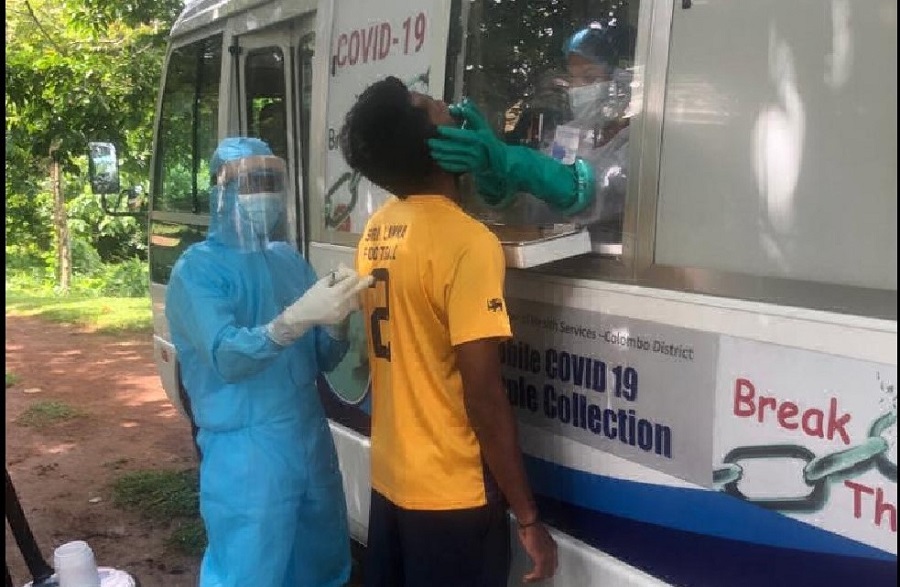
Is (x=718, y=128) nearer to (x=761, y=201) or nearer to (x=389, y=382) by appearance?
(x=761, y=201)

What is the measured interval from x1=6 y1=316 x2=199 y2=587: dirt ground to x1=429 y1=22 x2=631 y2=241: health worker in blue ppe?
8.69 feet

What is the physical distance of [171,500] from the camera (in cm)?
502

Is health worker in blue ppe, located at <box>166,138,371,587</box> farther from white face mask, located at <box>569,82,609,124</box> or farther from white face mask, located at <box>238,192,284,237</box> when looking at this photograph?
white face mask, located at <box>569,82,609,124</box>

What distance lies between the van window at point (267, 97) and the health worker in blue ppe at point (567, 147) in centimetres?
175

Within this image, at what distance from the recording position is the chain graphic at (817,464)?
5.52 ft

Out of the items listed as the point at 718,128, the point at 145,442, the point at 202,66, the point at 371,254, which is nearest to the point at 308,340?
the point at 371,254

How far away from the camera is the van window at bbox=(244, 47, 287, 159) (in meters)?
4.07

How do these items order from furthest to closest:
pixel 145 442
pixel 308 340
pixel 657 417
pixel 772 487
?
1. pixel 145 442
2. pixel 308 340
3. pixel 657 417
4. pixel 772 487

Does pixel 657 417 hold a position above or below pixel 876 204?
below

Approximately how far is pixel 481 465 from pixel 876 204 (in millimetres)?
1031

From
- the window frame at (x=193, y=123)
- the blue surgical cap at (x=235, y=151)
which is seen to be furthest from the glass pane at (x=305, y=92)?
the blue surgical cap at (x=235, y=151)

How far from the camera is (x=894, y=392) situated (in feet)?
5.44

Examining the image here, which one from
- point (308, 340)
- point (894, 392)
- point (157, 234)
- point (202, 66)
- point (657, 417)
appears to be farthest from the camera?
point (157, 234)

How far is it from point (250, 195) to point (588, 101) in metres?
0.99
